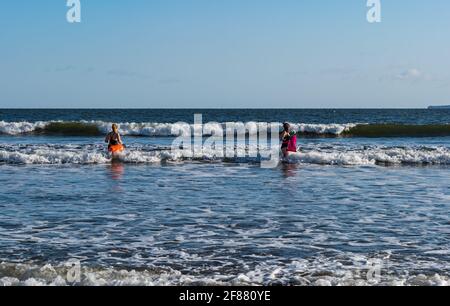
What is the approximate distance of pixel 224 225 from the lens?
9680 millimetres

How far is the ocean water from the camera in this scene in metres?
7.11

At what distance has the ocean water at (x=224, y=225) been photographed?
7113 mm

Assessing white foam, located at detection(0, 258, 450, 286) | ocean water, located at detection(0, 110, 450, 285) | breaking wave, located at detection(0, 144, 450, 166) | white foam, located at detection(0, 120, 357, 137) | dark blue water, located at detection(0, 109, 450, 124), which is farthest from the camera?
dark blue water, located at detection(0, 109, 450, 124)

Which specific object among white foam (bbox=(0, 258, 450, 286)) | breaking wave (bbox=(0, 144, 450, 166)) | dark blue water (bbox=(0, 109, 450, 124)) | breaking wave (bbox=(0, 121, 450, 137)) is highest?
dark blue water (bbox=(0, 109, 450, 124))

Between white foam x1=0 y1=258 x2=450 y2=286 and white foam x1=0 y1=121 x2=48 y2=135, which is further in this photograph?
white foam x1=0 y1=121 x2=48 y2=135

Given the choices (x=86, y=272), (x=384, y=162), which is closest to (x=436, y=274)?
(x=86, y=272)

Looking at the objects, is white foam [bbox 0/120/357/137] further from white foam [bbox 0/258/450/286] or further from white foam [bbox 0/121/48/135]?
white foam [bbox 0/258/450/286]

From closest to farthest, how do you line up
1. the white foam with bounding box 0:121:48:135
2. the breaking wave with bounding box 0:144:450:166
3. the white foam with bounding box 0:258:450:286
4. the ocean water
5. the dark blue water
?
the white foam with bounding box 0:258:450:286, the ocean water, the breaking wave with bounding box 0:144:450:166, the white foam with bounding box 0:121:48:135, the dark blue water

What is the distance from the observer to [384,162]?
2105cm

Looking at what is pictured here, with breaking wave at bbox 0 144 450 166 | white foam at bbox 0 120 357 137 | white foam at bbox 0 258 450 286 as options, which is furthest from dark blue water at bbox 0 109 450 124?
white foam at bbox 0 258 450 286

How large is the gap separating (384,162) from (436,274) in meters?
14.5

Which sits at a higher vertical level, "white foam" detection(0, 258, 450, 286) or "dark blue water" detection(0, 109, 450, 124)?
"dark blue water" detection(0, 109, 450, 124)

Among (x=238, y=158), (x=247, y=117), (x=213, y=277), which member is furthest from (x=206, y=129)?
(x=247, y=117)

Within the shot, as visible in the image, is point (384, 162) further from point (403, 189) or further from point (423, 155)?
point (403, 189)
